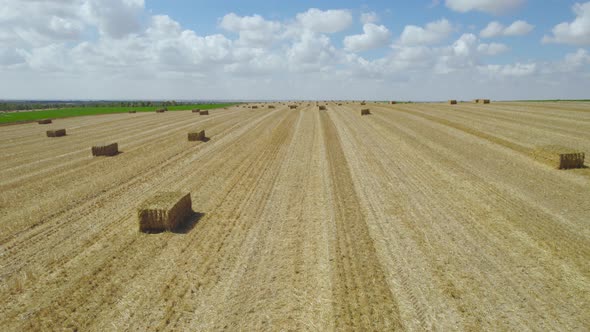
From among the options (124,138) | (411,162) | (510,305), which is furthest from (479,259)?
(124,138)

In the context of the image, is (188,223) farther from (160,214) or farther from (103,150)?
(103,150)

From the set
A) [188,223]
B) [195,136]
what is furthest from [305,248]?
[195,136]

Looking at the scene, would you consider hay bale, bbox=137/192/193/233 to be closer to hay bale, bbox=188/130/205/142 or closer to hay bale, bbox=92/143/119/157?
hay bale, bbox=92/143/119/157

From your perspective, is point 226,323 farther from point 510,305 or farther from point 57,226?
point 57,226

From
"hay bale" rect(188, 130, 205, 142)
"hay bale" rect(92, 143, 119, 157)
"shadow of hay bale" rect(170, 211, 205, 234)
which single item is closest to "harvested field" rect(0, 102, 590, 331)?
"shadow of hay bale" rect(170, 211, 205, 234)

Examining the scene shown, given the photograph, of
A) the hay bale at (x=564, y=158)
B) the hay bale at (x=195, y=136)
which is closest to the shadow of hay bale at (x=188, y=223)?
the hay bale at (x=564, y=158)

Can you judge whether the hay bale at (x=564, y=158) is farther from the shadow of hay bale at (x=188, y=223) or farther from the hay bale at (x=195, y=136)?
the hay bale at (x=195, y=136)
